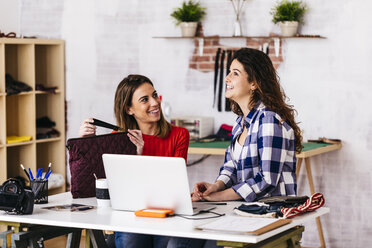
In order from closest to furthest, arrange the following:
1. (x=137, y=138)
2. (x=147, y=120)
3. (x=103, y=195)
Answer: (x=103, y=195), (x=137, y=138), (x=147, y=120)

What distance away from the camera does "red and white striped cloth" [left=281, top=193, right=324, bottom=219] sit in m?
2.66

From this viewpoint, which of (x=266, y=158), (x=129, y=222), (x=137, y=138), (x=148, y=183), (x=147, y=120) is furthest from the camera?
(x=147, y=120)

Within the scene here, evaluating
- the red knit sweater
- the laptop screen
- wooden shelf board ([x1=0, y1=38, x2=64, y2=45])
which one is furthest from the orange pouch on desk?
wooden shelf board ([x1=0, y1=38, x2=64, y2=45])

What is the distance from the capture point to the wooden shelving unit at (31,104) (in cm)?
538

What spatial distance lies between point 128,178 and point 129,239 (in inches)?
20.8

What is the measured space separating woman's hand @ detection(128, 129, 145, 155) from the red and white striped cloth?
93cm

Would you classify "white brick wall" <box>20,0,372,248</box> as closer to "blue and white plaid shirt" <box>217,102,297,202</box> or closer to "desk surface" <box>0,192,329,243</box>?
"blue and white plaid shirt" <box>217,102,297,202</box>

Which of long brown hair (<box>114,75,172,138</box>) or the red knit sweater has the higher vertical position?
long brown hair (<box>114,75,172,138</box>)

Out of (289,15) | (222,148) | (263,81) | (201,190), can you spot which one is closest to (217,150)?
(222,148)

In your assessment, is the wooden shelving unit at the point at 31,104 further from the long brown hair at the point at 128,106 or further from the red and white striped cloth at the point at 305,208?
the red and white striped cloth at the point at 305,208

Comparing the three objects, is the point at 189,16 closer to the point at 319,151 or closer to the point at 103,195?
the point at 319,151

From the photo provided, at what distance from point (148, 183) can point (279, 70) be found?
9.30ft

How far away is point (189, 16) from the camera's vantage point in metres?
5.42

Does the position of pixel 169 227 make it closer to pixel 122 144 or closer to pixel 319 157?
pixel 122 144
